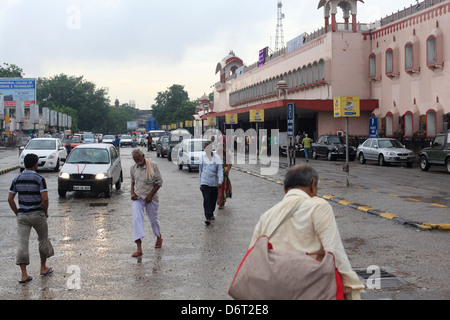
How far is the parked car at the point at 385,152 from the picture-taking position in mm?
29406

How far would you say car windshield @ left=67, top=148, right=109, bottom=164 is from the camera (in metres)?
17.1

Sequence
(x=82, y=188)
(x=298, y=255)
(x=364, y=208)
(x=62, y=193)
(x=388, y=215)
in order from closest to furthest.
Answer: (x=298, y=255), (x=388, y=215), (x=364, y=208), (x=82, y=188), (x=62, y=193)

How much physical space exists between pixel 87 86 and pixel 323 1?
85017 mm

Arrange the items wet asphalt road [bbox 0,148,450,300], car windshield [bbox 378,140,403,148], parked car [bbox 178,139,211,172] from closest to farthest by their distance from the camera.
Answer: wet asphalt road [bbox 0,148,450,300] → parked car [bbox 178,139,211,172] → car windshield [bbox 378,140,403,148]

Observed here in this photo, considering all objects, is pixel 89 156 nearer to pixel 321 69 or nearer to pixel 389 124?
pixel 389 124

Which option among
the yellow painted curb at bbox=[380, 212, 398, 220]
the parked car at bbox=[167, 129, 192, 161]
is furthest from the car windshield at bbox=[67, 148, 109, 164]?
the parked car at bbox=[167, 129, 192, 161]

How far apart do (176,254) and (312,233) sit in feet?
17.0

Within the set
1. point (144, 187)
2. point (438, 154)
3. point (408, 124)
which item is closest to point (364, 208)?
point (144, 187)

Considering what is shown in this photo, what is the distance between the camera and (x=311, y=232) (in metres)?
3.56

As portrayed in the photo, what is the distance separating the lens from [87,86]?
119 metres

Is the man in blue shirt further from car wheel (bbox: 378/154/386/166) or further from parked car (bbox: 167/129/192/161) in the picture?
parked car (bbox: 167/129/192/161)

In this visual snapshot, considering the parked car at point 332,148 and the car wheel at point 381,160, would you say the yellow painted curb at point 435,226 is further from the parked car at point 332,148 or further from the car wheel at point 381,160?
the parked car at point 332,148

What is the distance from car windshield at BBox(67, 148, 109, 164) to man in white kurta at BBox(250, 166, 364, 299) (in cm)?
1411
